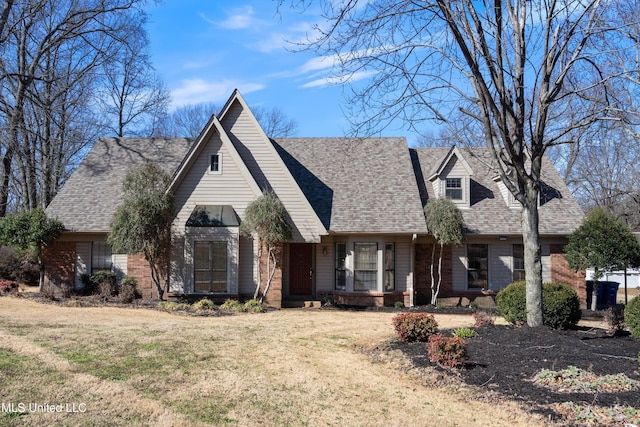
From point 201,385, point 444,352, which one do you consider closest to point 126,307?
point 201,385

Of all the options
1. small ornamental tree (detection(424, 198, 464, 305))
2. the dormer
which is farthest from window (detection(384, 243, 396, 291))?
the dormer

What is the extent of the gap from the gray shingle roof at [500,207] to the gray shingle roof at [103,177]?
37.0ft

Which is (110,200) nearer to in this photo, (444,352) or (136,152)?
(136,152)

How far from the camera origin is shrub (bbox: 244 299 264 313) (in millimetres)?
17344

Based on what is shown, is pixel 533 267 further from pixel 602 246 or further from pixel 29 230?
pixel 29 230

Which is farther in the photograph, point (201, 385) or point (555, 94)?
point (555, 94)

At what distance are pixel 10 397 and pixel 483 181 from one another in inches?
782

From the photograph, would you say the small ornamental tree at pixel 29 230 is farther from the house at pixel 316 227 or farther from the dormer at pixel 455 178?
the dormer at pixel 455 178

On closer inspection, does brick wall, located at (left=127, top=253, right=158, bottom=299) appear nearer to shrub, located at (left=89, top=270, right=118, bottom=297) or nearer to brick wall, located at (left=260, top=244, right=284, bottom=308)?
shrub, located at (left=89, top=270, right=118, bottom=297)

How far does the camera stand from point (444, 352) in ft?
30.5

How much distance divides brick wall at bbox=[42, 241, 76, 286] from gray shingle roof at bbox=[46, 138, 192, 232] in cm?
100

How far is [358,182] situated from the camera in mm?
21906

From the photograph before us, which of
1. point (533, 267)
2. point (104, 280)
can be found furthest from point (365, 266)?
point (104, 280)

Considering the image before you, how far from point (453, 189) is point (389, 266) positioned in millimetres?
4460
